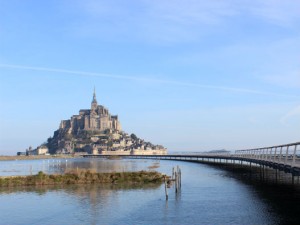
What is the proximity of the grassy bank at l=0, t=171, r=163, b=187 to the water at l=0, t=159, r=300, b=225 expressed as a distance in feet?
14.5

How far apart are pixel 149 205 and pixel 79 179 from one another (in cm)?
2352

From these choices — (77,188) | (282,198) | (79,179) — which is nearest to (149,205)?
(282,198)

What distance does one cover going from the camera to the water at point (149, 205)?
36062mm

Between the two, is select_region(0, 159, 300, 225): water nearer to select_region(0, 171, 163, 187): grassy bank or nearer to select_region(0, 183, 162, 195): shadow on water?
select_region(0, 183, 162, 195): shadow on water

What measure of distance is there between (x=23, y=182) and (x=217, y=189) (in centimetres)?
2946

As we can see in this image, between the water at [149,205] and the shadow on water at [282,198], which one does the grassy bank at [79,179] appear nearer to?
the water at [149,205]

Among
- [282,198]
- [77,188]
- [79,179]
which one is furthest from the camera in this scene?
[79,179]

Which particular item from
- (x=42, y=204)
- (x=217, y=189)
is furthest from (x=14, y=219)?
(x=217, y=189)

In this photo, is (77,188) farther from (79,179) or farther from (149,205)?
(149,205)

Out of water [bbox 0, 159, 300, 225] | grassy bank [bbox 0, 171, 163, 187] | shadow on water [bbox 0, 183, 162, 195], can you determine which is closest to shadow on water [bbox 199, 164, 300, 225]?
water [bbox 0, 159, 300, 225]

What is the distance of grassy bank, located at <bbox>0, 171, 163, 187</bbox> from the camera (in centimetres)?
6122

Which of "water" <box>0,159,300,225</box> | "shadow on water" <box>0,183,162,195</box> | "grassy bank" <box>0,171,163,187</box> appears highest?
"grassy bank" <box>0,171,163,187</box>

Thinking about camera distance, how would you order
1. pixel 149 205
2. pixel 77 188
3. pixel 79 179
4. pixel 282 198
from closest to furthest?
1. pixel 149 205
2. pixel 282 198
3. pixel 77 188
4. pixel 79 179

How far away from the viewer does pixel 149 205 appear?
43000mm
